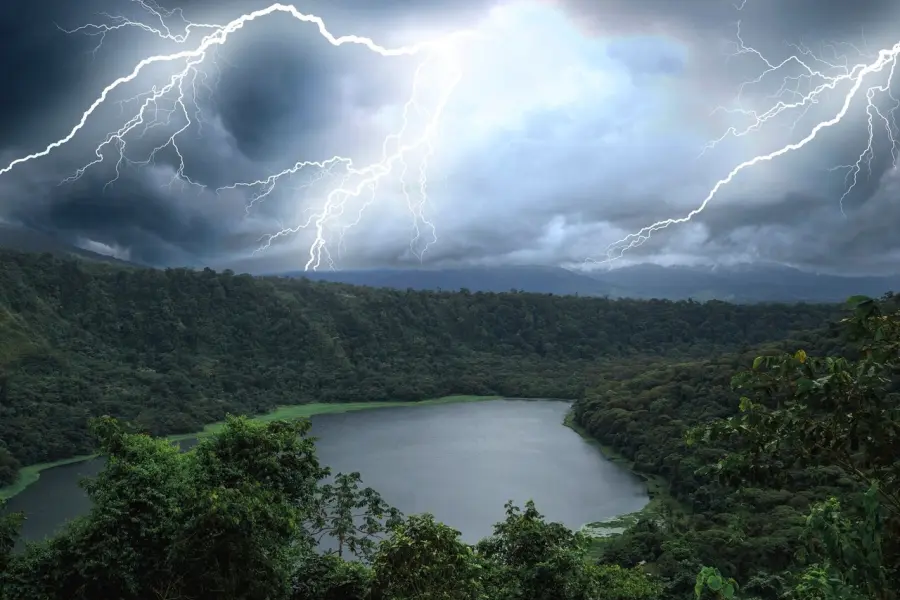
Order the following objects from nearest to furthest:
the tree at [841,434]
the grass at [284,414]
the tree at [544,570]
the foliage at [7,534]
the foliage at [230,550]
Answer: the tree at [841,434] < the foliage at [230,550] < the foliage at [7,534] < the tree at [544,570] < the grass at [284,414]

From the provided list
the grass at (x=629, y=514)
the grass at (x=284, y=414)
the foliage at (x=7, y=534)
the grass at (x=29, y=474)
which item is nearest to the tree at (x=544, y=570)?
the foliage at (x=7, y=534)

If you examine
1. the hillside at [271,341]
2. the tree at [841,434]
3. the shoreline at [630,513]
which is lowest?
the shoreline at [630,513]

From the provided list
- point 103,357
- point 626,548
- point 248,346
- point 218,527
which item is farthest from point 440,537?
point 248,346

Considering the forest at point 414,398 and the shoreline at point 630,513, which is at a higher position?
the forest at point 414,398

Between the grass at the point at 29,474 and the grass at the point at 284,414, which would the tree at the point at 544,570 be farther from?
the grass at the point at 29,474

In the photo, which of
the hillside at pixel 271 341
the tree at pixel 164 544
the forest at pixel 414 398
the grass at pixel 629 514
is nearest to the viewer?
the forest at pixel 414 398

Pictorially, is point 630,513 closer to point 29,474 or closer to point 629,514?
point 629,514
